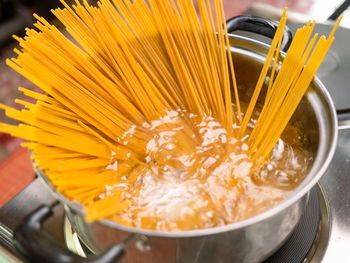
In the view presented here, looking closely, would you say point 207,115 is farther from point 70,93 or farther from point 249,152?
point 70,93

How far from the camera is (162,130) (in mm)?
664

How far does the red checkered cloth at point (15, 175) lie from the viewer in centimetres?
99

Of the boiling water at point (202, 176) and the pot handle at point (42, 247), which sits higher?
the pot handle at point (42, 247)

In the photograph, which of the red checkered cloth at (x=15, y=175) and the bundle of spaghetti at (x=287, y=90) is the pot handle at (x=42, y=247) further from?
the red checkered cloth at (x=15, y=175)

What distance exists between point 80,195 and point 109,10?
338 millimetres

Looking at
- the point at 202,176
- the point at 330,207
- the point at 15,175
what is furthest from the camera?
the point at 15,175

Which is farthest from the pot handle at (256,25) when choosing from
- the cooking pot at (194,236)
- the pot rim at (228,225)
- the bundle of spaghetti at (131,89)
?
the pot rim at (228,225)

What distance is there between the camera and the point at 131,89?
64cm

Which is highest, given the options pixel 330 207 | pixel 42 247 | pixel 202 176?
pixel 42 247

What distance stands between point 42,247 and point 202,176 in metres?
0.27

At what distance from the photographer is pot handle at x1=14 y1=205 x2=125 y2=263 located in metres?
0.39

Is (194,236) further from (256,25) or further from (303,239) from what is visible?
(256,25)

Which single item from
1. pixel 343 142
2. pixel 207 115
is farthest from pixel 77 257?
pixel 343 142

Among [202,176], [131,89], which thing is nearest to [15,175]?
[131,89]
